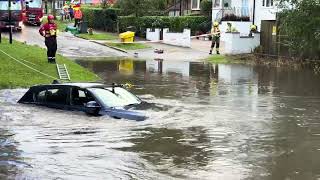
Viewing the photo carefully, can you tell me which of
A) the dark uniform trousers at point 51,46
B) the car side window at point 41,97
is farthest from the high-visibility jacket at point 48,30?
the car side window at point 41,97

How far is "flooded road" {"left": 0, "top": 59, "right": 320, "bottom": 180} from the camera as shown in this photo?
9117 millimetres

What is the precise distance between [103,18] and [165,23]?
711 cm

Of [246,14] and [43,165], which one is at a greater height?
[246,14]

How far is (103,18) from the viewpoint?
2057 inches

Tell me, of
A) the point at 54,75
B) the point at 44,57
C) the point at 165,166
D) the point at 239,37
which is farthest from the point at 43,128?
the point at 239,37

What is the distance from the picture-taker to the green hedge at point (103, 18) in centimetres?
5155

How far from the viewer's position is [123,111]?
1328cm

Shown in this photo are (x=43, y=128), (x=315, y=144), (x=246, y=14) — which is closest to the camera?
(x=315, y=144)

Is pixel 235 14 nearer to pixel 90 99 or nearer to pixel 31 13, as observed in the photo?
pixel 31 13

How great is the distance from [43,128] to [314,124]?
617 cm

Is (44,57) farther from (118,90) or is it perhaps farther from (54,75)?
(118,90)

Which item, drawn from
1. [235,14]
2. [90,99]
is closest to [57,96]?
[90,99]

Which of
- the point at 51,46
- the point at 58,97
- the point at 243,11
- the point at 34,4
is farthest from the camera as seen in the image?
the point at 34,4

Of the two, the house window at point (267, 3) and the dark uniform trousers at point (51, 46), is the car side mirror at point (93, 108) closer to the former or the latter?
the dark uniform trousers at point (51, 46)
